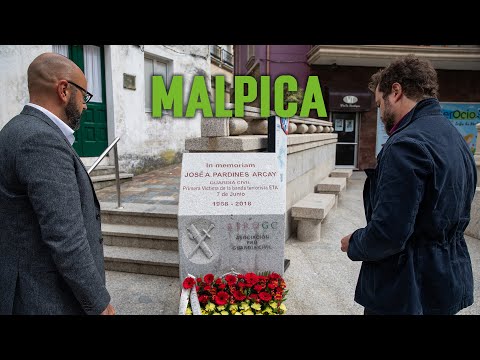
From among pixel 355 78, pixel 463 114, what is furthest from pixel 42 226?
pixel 463 114

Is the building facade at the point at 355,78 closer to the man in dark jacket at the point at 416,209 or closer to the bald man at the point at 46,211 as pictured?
the man in dark jacket at the point at 416,209

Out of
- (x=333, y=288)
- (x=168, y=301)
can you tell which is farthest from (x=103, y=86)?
(x=333, y=288)

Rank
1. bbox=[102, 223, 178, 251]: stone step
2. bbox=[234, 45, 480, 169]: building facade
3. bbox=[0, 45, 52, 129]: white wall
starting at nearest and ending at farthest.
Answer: bbox=[102, 223, 178, 251]: stone step
bbox=[0, 45, 52, 129]: white wall
bbox=[234, 45, 480, 169]: building facade

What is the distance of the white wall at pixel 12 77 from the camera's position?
6.21 m

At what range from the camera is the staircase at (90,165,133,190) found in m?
6.89

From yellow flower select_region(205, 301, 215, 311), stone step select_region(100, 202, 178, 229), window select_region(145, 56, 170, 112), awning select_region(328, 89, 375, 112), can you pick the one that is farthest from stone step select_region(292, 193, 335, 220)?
awning select_region(328, 89, 375, 112)

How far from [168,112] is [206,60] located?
2.68 metres

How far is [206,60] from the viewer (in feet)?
38.9

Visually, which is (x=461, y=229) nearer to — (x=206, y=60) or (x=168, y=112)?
(x=168, y=112)

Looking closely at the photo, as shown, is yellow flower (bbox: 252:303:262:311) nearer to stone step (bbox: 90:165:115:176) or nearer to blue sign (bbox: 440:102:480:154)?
stone step (bbox: 90:165:115:176)

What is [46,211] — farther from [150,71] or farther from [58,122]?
[150,71]

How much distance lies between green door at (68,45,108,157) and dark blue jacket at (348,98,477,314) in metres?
6.94

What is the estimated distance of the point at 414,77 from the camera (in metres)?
1.89

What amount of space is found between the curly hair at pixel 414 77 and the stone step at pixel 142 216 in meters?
3.49
